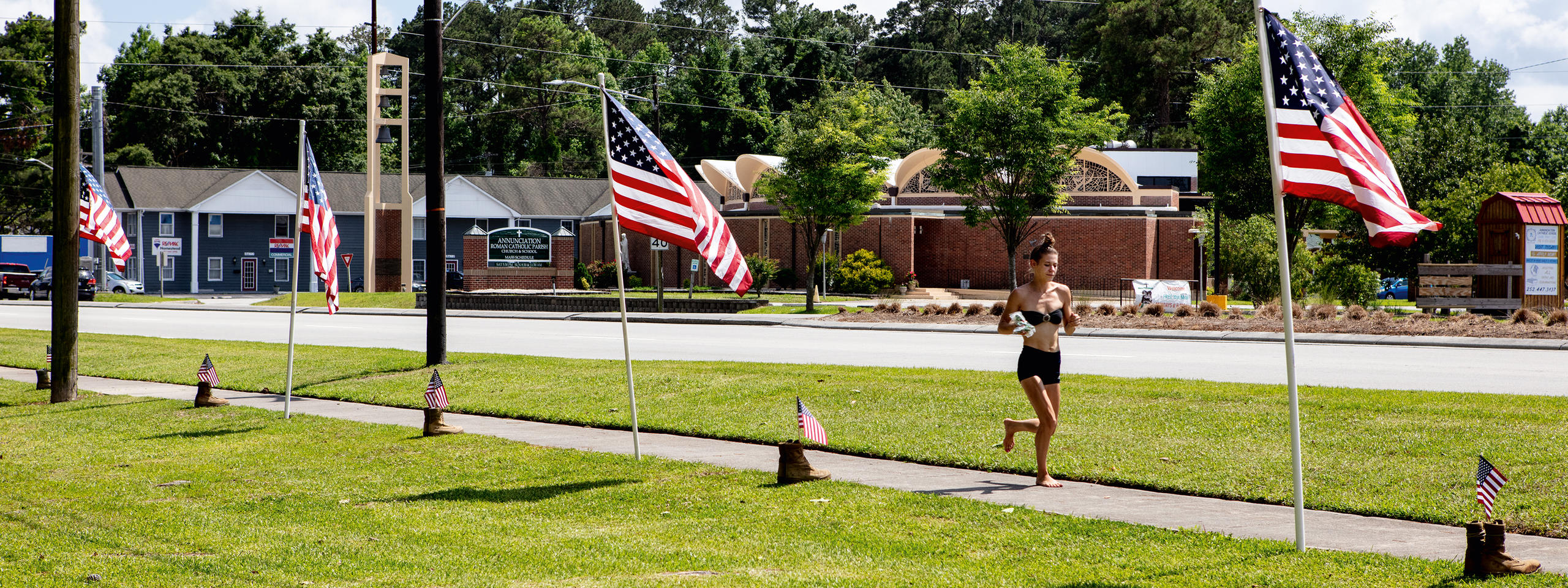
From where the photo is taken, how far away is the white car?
60250 mm

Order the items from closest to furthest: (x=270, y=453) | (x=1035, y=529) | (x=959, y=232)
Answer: (x=1035, y=529) < (x=270, y=453) < (x=959, y=232)

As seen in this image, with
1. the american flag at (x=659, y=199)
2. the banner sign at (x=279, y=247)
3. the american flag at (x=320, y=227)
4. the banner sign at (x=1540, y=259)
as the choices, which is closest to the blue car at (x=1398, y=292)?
the banner sign at (x=1540, y=259)

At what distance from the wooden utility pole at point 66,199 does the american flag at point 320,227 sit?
4126 mm

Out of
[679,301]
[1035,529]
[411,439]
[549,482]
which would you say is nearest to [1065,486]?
[1035,529]

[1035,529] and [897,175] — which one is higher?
[897,175]

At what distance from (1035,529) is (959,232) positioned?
4447 centimetres

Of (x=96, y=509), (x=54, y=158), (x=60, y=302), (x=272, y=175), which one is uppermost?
(x=272, y=175)

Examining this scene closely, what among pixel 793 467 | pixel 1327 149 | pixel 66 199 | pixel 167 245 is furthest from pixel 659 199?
pixel 167 245

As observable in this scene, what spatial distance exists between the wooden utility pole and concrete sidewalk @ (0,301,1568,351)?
52.2ft

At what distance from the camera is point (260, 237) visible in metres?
68.7

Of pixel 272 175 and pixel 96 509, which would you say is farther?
pixel 272 175

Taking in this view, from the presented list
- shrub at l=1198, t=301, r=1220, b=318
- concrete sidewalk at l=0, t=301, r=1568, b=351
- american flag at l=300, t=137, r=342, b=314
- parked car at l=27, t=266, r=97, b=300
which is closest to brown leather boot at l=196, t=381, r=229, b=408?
american flag at l=300, t=137, r=342, b=314

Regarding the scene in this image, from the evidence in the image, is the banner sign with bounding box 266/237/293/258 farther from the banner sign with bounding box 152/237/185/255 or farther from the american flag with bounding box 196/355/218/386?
the american flag with bounding box 196/355/218/386

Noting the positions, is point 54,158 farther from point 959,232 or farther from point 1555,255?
point 959,232
